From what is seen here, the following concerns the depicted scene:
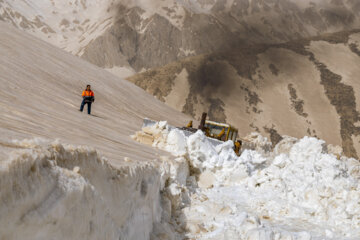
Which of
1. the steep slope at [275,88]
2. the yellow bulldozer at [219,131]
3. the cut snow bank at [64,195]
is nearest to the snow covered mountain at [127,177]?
the cut snow bank at [64,195]

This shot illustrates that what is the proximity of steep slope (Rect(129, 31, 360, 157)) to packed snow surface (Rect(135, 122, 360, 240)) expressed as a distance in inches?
1086

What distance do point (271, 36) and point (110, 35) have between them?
31772 millimetres

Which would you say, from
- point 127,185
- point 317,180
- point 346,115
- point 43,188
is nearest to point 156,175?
point 127,185

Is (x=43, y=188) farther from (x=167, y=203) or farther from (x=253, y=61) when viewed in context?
(x=253, y=61)

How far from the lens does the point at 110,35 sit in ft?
209

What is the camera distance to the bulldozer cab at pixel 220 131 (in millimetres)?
11656

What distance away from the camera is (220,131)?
472 inches

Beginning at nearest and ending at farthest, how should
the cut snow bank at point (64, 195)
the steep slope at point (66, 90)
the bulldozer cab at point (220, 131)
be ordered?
the cut snow bank at point (64, 195) → the steep slope at point (66, 90) → the bulldozer cab at point (220, 131)

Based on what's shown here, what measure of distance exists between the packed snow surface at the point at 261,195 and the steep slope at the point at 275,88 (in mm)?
27591

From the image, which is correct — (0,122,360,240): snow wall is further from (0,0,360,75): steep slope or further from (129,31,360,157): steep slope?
(0,0,360,75): steep slope

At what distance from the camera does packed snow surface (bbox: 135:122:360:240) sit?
5090 mm

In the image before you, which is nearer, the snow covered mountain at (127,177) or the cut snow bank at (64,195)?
the cut snow bank at (64,195)

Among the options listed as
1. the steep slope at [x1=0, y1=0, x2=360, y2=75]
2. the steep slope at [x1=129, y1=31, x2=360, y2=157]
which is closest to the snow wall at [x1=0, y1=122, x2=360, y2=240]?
the steep slope at [x1=129, y1=31, x2=360, y2=157]

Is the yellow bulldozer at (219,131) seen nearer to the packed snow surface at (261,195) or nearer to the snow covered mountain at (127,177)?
the snow covered mountain at (127,177)
